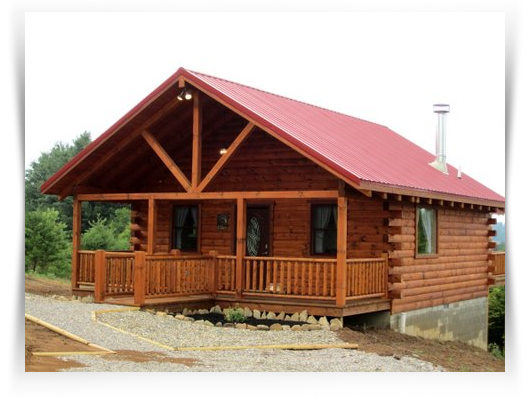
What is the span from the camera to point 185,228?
23641 mm

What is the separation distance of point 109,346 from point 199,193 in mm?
6361

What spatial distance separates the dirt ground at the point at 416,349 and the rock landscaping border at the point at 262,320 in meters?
0.51

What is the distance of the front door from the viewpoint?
22.0 meters

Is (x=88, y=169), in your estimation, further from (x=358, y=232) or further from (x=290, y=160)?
(x=358, y=232)

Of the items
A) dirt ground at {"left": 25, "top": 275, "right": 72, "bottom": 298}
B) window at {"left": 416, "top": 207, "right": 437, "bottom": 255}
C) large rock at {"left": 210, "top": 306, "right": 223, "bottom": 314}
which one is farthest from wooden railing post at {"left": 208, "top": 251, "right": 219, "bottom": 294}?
window at {"left": 416, "top": 207, "right": 437, "bottom": 255}

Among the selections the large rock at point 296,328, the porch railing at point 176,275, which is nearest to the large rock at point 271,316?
the large rock at point 296,328

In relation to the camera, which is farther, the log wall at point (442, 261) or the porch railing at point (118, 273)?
the log wall at point (442, 261)

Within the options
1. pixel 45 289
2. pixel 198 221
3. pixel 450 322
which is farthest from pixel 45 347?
pixel 450 322

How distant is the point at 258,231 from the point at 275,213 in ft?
2.34

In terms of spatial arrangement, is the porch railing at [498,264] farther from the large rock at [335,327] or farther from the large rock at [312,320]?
the large rock at [335,327]

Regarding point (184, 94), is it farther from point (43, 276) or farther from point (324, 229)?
point (43, 276)

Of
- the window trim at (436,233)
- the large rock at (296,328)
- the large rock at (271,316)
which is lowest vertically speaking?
the large rock at (296,328)

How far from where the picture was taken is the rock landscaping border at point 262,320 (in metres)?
17.1
